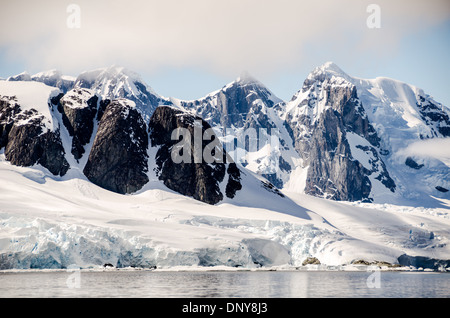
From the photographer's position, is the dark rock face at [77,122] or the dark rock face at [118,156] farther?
the dark rock face at [77,122]

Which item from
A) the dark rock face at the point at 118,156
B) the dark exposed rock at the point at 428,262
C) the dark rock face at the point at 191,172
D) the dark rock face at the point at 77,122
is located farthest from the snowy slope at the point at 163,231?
the dark rock face at the point at 77,122

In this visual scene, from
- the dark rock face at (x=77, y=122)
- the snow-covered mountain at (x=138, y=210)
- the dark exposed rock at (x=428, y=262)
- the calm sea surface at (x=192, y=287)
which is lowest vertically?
the dark exposed rock at (x=428, y=262)

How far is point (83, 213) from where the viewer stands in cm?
13738

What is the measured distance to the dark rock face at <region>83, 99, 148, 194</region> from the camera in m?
185

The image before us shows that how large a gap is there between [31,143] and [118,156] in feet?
85.9

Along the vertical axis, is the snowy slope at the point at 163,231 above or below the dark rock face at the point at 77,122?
below

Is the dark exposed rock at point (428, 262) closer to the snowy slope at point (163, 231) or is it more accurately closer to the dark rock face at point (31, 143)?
the snowy slope at point (163, 231)

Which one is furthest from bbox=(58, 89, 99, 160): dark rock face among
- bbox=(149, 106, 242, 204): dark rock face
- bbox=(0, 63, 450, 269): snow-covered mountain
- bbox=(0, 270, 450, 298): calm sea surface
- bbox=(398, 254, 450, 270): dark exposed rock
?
bbox=(398, 254, 450, 270): dark exposed rock

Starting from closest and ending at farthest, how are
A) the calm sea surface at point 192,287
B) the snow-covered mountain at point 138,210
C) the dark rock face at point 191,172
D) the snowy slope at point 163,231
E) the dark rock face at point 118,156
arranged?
the calm sea surface at point 192,287
the snowy slope at point 163,231
the snow-covered mountain at point 138,210
the dark rock face at point 118,156
the dark rock face at point 191,172

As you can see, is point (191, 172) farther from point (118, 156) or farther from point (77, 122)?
point (77, 122)

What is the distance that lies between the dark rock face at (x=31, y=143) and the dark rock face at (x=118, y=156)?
10002 mm

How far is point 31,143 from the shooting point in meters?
178

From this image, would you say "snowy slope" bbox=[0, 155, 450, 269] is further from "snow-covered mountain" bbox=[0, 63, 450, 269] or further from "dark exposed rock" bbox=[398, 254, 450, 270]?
"dark exposed rock" bbox=[398, 254, 450, 270]

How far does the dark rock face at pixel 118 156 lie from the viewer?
18500 cm
